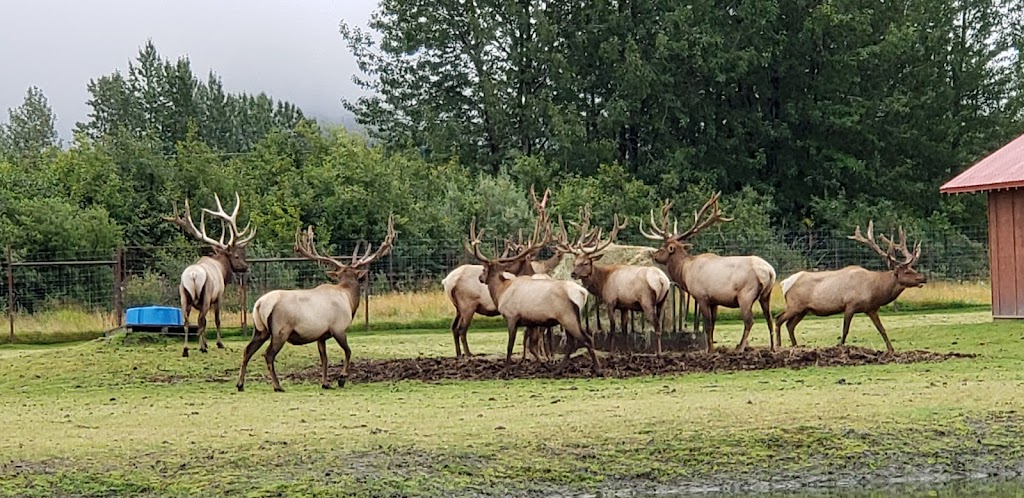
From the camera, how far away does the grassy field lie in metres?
11.1

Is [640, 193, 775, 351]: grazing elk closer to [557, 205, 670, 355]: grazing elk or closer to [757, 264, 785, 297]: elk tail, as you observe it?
[757, 264, 785, 297]: elk tail

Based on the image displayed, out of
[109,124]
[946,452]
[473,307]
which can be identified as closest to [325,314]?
[473,307]

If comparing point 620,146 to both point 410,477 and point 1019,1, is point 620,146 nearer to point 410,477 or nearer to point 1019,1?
point 1019,1

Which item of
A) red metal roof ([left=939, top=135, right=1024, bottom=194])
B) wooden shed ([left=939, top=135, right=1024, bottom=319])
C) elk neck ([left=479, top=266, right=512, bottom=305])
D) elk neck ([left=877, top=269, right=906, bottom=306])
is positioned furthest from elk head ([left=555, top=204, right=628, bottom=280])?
wooden shed ([left=939, top=135, right=1024, bottom=319])

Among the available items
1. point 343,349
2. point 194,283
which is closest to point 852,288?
point 343,349

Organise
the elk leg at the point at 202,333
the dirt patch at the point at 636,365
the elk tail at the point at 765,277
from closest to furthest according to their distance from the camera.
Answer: the dirt patch at the point at 636,365, the elk tail at the point at 765,277, the elk leg at the point at 202,333

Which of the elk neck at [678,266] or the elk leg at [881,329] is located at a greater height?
the elk neck at [678,266]

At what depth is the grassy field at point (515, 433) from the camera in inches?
437

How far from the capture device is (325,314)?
53.3 ft

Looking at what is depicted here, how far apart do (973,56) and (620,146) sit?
43.2 feet

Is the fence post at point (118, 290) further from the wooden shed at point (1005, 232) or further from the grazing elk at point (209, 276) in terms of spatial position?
the wooden shed at point (1005, 232)

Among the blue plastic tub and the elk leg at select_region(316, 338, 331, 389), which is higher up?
the blue plastic tub

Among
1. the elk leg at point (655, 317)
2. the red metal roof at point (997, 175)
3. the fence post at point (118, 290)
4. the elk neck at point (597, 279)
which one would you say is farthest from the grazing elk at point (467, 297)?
the fence post at point (118, 290)

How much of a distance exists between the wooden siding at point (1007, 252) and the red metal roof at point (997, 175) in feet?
1.10
